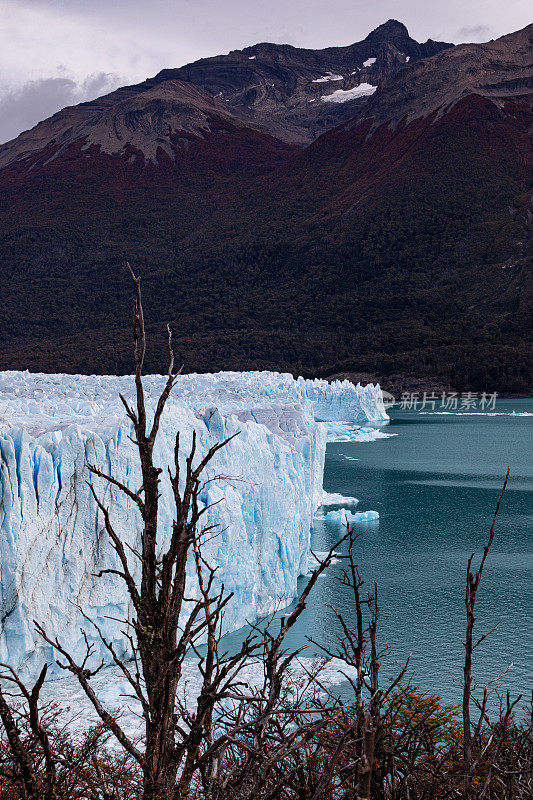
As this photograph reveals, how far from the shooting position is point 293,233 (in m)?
94.2

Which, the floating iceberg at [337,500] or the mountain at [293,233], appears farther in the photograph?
the mountain at [293,233]

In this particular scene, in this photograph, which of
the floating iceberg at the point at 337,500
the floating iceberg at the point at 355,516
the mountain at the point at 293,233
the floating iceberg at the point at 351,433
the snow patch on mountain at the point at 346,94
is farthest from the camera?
the snow patch on mountain at the point at 346,94

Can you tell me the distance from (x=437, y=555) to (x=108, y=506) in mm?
10147

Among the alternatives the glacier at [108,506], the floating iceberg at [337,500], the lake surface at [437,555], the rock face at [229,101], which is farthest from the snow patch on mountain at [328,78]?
the glacier at [108,506]

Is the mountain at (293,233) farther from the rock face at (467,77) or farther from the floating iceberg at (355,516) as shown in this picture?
the floating iceberg at (355,516)

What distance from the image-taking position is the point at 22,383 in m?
21.0

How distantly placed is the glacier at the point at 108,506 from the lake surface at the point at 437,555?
1.54 metres

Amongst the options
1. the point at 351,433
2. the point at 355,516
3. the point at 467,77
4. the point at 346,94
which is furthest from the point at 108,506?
the point at 346,94

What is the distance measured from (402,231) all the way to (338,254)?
825 cm

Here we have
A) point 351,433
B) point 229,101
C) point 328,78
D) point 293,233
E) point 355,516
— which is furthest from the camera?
point 328,78

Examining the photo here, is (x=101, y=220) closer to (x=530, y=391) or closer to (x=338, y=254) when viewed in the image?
(x=338, y=254)

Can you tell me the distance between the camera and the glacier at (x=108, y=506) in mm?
8719

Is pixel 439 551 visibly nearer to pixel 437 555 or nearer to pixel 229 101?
pixel 437 555

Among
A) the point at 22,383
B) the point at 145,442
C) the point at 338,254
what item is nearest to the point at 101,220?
the point at 338,254
